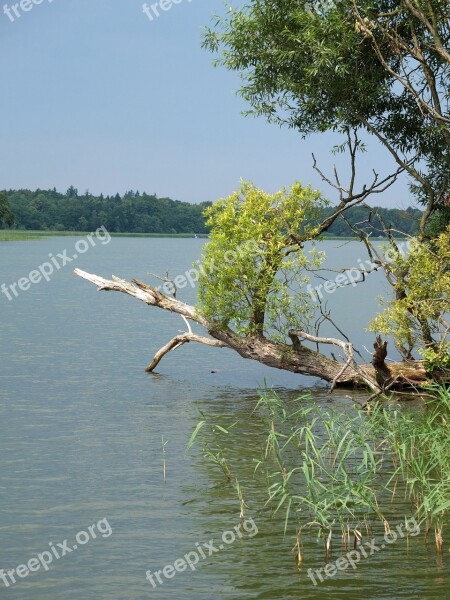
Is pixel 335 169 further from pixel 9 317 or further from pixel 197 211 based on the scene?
pixel 197 211

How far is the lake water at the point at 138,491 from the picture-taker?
30.8 ft

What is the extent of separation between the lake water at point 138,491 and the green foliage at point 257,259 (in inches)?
68.0

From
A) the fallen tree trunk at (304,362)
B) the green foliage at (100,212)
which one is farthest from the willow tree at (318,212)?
the green foliage at (100,212)

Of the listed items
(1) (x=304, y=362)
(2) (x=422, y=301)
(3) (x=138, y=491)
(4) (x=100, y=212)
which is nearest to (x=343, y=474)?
(3) (x=138, y=491)

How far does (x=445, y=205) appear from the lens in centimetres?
2155

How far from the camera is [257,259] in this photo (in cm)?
1978

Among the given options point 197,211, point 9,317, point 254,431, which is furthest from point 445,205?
point 197,211

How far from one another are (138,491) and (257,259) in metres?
7.99

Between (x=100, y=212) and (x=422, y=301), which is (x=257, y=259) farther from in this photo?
(x=100, y=212)

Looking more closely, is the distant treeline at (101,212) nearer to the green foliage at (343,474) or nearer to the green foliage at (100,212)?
the green foliage at (100,212)

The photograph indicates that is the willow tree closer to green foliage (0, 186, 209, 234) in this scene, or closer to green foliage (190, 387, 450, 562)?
green foliage (190, 387, 450, 562)

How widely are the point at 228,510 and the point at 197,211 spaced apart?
165m

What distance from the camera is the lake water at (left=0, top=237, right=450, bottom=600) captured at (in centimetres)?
940

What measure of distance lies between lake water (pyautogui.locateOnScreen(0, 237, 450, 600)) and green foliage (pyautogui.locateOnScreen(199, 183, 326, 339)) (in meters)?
1.73
